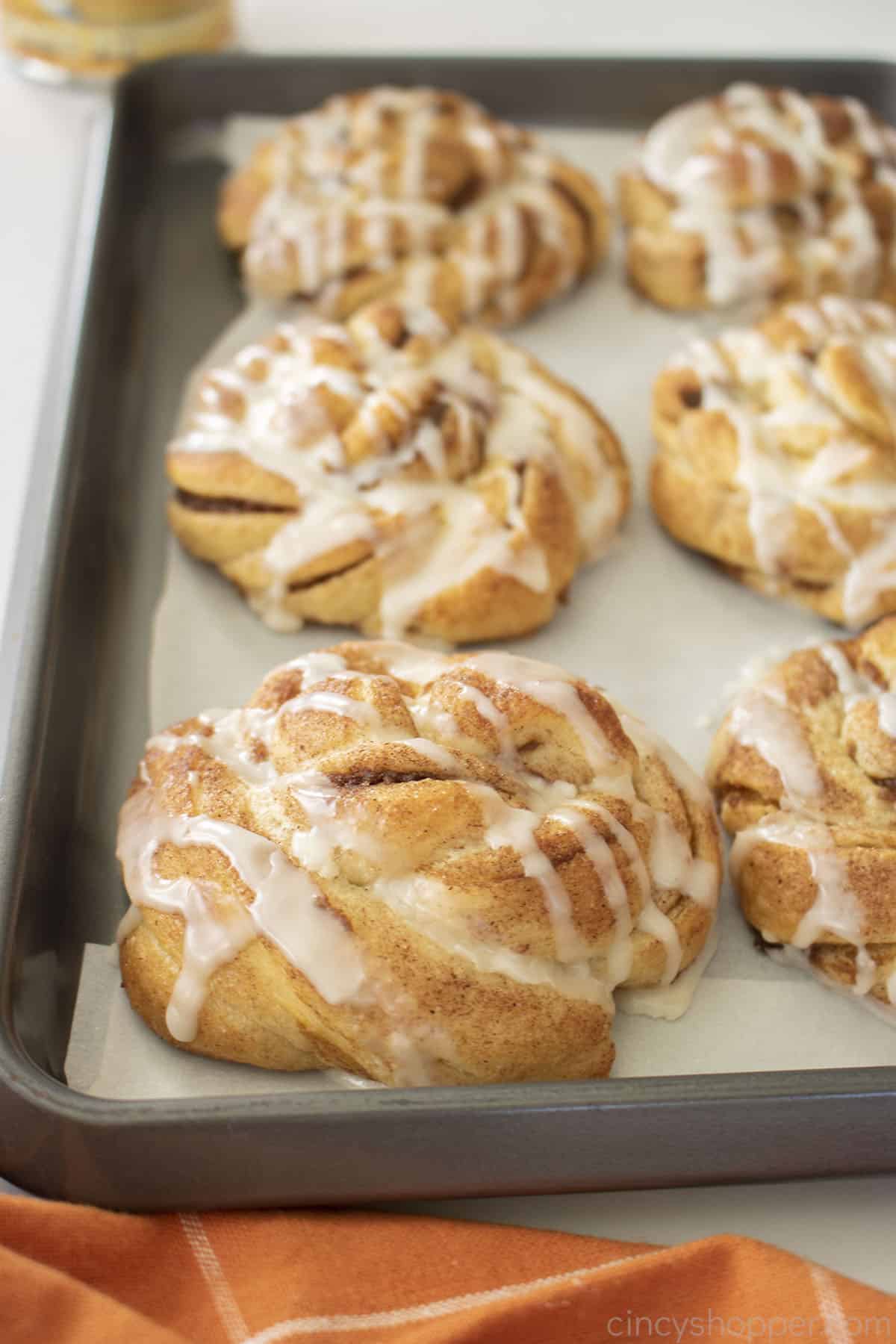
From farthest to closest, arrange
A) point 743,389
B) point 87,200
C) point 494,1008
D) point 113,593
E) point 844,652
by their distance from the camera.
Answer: point 87,200 < point 743,389 < point 113,593 < point 844,652 < point 494,1008

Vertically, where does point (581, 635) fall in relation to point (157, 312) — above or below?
below

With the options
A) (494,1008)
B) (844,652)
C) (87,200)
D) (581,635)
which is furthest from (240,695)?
(87,200)

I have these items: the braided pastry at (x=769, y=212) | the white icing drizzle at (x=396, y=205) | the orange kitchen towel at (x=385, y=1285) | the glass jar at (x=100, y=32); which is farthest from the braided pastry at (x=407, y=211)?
the orange kitchen towel at (x=385, y=1285)

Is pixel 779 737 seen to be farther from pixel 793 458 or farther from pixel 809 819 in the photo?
pixel 793 458

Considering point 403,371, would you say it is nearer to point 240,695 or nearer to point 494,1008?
point 240,695

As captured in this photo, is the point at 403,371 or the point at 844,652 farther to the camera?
the point at 403,371

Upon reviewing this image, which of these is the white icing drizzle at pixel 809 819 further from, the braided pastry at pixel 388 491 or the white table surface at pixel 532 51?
the braided pastry at pixel 388 491

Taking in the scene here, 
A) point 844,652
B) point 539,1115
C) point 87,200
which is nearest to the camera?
point 539,1115
